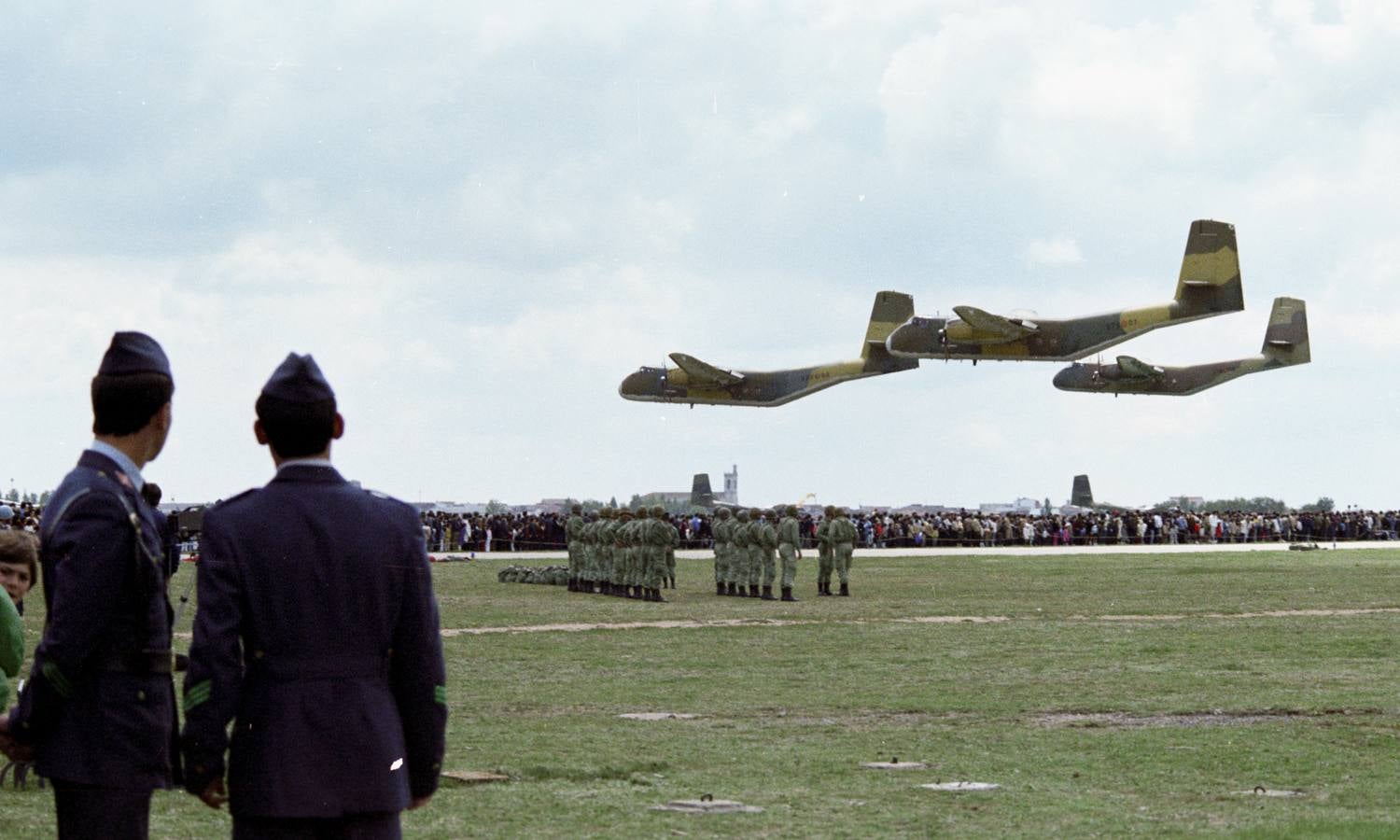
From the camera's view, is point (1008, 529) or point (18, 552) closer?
point (18, 552)

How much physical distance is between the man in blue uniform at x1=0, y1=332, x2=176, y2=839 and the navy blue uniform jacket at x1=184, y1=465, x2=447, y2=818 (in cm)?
34

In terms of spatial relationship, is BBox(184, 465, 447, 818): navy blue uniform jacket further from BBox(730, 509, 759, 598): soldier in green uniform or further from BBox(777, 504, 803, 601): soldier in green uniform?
BBox(730, 509, 759, 598): soldier in green uniform

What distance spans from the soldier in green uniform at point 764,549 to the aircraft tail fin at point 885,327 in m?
41.0

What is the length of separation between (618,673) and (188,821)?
327 inches

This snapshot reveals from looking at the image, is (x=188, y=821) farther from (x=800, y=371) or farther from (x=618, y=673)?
(x=800, y=371)

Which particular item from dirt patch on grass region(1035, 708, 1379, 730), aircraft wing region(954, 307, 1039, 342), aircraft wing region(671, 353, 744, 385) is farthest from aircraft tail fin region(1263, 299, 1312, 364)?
dirt patch on grass region(1035, 708, 1379, 730)

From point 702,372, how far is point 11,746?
215 ft

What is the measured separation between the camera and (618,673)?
17.7 meters

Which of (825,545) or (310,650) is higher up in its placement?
(825,545)

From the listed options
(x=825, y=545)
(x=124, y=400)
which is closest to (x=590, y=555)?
(x=825, y=545)

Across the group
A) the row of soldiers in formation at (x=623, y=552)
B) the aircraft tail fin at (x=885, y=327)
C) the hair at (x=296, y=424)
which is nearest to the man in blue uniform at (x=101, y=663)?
the hair at (x=296, y=424)

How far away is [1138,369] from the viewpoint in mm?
68750

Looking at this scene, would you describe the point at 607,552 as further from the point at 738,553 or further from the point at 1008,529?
the point at 1008,529

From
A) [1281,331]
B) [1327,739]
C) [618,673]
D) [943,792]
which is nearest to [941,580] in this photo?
[618,673]
